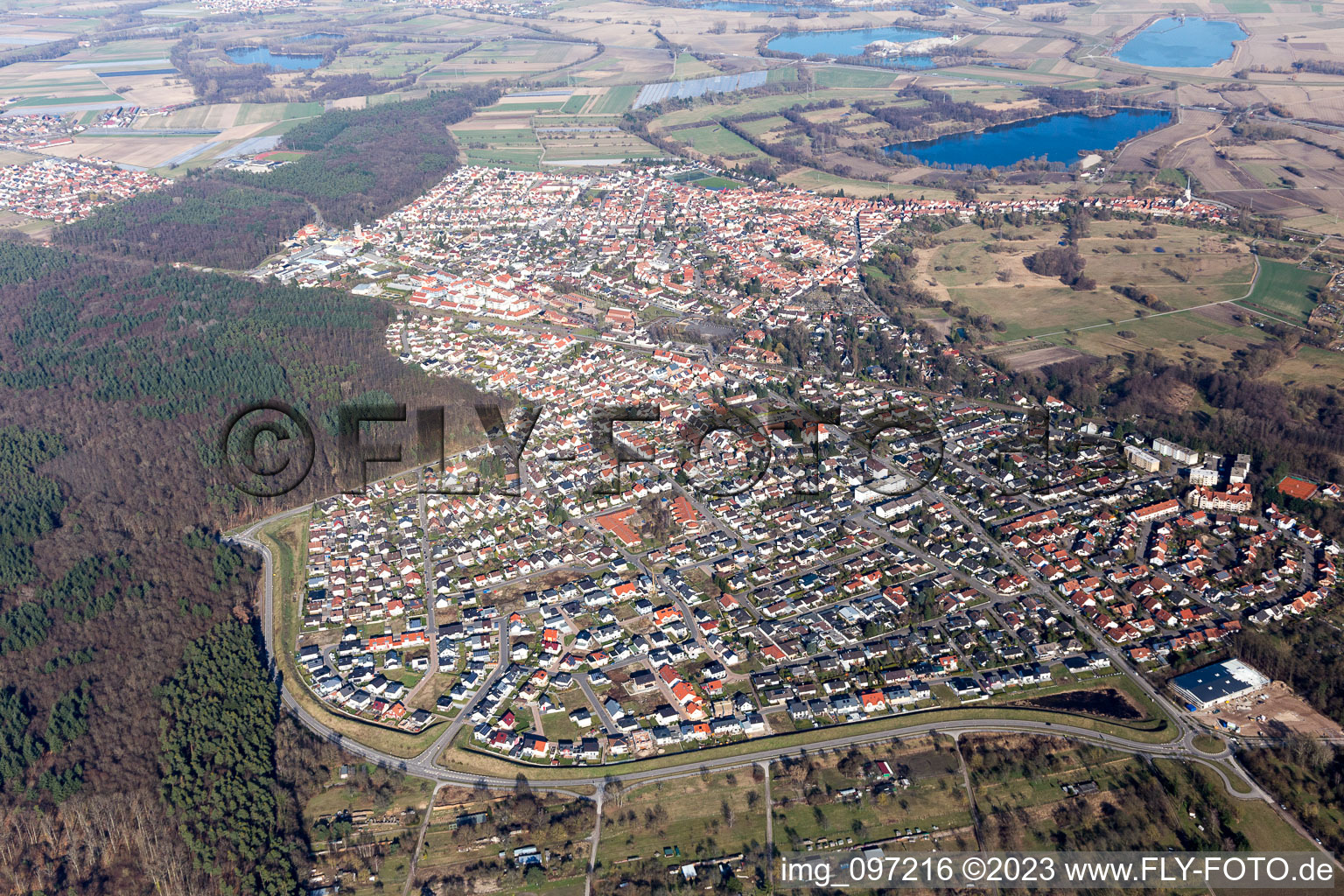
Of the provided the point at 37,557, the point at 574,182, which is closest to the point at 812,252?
the point at 574,182

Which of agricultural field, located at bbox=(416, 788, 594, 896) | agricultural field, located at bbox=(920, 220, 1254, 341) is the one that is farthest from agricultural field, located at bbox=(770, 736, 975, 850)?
agricultural field, located at bbox=(920, 220, 1254, 341)

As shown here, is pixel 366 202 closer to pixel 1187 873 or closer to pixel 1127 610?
pixel 1127 610

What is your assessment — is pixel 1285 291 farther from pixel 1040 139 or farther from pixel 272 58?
pixel 272 58

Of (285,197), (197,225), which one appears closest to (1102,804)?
(197,225)

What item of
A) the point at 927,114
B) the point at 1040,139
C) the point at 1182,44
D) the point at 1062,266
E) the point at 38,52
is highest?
the point at 38,52

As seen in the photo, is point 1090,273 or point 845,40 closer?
point 1090,273

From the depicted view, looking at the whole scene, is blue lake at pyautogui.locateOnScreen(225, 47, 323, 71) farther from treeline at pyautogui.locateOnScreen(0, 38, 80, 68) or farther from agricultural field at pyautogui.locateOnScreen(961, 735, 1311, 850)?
agricultural field at pyautogui.locateOnScreen(961, 735, 1311, 850)

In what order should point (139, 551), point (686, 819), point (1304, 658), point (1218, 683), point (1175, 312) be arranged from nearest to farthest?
point (686, 819), point (1218, 683), point (1304, 658), point (139, 551), point (1175, 312)
